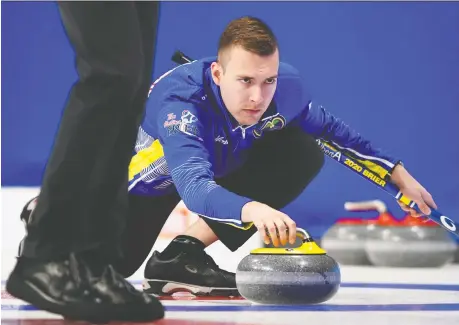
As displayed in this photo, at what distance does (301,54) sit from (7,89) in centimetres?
165

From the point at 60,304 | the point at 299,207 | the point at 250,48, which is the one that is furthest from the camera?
the point at 299,207

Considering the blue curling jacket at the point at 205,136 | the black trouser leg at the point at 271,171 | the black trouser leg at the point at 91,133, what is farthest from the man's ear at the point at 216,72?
the black trouser leg at the point at 91,133

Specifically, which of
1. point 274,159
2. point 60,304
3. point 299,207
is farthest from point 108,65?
point 299,207

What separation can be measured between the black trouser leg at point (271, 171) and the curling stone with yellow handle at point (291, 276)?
487 mm

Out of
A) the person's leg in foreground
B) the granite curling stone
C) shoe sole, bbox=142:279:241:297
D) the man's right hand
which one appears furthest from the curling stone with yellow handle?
the granite curling stone

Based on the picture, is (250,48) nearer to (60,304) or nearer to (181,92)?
(181,92)

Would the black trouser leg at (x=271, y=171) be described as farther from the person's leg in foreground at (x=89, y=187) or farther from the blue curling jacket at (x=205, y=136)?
the person's leg in foreground at (x=89, y=187)

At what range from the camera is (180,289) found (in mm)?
2350

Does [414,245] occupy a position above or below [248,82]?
below

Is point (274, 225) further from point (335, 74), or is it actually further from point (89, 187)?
point (335, 74)

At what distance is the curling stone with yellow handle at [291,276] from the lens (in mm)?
1904

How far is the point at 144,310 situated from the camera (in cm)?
138

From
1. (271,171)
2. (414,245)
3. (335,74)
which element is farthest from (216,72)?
(335,74)

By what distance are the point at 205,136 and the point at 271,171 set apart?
327 mm
